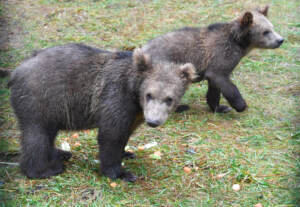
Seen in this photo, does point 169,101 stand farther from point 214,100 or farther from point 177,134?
point 214,100

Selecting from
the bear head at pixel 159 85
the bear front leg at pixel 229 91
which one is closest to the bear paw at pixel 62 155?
the bear head at pixel 159 85

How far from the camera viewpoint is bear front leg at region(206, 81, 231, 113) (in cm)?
810

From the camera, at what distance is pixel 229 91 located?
772cm

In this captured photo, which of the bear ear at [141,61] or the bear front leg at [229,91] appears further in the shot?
the bear front leg at [229,91]

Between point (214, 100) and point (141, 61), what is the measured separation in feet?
10.8

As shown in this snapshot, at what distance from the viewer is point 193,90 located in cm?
912

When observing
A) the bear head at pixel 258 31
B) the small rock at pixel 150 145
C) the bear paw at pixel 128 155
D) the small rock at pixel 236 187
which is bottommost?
the small rock at pixel 150 145

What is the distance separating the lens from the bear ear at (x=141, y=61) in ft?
17.2

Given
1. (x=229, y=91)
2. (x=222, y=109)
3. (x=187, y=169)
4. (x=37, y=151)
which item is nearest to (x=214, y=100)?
(x=222, y=109)

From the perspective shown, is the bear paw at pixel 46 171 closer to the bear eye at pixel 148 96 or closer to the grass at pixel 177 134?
the grass at pixel 177 134

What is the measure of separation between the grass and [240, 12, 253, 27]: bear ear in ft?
5.45

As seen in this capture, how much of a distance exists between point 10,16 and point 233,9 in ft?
22.8

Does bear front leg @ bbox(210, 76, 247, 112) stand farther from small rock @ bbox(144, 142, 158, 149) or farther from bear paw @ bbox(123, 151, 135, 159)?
bear paw @ bbox(123, 151, 135, 159)

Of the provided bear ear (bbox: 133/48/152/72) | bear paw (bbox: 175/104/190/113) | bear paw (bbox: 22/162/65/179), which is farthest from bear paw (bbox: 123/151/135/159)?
bear paw (bbox: 175/104/190/113)
